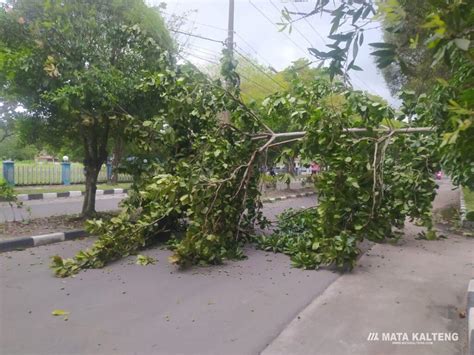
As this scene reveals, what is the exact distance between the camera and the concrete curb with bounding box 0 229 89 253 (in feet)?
20.8

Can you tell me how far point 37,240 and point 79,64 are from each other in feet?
10.1

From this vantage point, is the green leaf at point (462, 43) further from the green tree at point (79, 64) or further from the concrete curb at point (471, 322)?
the green tree at point (79, 64)

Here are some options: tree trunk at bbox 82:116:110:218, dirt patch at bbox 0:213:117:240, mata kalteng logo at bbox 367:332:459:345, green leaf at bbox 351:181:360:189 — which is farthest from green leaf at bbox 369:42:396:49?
tree trunk at bbox 82:116:110:218

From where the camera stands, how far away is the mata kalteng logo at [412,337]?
3.53m

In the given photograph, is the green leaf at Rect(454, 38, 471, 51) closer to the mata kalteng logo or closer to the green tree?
the mata kalteng logo

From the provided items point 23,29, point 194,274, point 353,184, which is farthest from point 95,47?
point 353,184

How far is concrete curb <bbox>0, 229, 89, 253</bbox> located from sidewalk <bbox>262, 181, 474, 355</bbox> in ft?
14.8

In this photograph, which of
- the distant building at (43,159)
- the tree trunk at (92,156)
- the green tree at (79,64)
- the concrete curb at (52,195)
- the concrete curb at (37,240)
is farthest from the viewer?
the distant building at (43,159)

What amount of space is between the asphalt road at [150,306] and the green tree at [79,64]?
8.89 feet

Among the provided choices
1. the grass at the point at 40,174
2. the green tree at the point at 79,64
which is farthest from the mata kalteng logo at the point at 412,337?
the grass at the point at 40,174

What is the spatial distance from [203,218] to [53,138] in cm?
461

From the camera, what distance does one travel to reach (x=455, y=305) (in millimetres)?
4516

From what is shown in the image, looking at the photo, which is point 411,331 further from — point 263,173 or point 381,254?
point 263,173

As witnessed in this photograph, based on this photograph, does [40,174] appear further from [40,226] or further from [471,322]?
[471,322]
